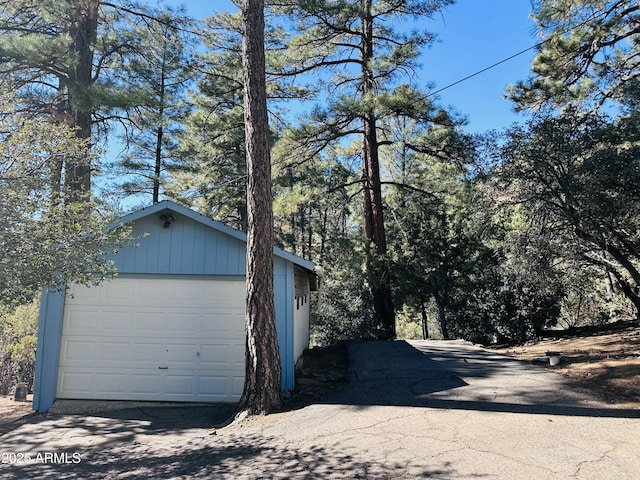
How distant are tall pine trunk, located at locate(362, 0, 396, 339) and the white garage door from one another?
22.6 ft

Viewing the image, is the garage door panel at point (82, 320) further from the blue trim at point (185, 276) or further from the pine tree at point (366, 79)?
the pine tree at point (366, 79)

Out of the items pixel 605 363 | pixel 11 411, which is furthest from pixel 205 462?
pixel 605 363

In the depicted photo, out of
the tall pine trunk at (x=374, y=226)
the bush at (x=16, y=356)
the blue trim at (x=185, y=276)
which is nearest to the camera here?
the blue trim at (x=185, y=276)

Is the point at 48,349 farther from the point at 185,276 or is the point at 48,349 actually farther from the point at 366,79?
the point at 366,79

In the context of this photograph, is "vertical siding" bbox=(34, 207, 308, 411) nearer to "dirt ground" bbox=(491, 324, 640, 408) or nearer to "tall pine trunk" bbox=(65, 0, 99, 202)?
"tall pine trunk" bbox=(65, 0, 99, 202)

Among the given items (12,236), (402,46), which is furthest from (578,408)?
(402,46)

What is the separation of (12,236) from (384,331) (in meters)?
11.7

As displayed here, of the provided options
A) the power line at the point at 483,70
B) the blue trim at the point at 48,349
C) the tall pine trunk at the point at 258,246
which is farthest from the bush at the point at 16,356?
the power line at the point at 483,70

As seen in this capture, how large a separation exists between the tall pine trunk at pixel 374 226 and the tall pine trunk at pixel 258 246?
7.33m

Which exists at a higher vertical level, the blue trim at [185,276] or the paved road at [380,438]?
the blue trim at [185,276]

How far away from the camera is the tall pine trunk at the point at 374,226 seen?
13430mm

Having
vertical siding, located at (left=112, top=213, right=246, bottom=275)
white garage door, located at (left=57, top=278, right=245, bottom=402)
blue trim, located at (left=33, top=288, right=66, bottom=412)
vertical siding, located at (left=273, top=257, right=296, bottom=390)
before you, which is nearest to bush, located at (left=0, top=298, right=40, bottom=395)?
blue trim, located at (left=33, top=288, right=66, bottom=412)

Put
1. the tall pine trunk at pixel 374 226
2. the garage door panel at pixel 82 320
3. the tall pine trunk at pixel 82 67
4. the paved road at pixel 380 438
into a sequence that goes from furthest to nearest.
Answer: the tall pine trunk at pixel 374 226, the tall pine trunk at pixel 82 67, the garage door panel at pixel 82 320, the paved road at pixel 380 438

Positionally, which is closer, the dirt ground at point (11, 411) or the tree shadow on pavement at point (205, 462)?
the tree shadow on pavement at point (205, 462)
